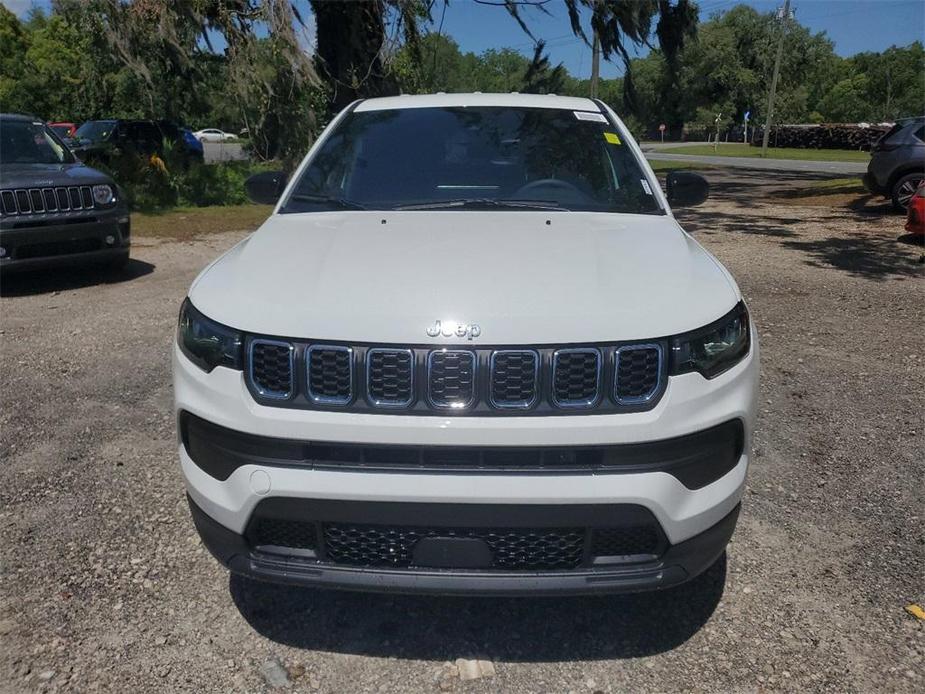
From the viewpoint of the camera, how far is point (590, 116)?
12.8 ft

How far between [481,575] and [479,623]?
0.60m

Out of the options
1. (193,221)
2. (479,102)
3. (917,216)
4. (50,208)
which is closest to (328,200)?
(479,102)

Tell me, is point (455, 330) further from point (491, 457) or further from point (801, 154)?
point (801, 154)

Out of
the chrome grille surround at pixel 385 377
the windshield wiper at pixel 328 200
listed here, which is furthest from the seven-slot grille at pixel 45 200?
the chrome grille surround at pixel 385 377

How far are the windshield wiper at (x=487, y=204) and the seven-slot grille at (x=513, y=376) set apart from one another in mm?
1282

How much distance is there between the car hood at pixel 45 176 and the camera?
284 inches

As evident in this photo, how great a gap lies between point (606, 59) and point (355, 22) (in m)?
4.31

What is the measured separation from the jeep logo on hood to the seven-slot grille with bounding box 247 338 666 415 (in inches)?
1.6

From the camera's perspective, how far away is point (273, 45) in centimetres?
1186

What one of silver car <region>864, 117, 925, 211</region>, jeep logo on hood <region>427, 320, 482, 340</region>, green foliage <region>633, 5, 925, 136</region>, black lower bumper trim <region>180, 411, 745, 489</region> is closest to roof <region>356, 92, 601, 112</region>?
jeep logo on hood <region>427, 320, 482, 340</region>

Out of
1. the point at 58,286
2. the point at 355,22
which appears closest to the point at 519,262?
the point at 58,286

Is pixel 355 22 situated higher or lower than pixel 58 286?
higher

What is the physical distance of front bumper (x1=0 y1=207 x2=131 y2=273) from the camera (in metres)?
7.13

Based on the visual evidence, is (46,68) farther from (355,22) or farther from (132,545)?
(132,545)
